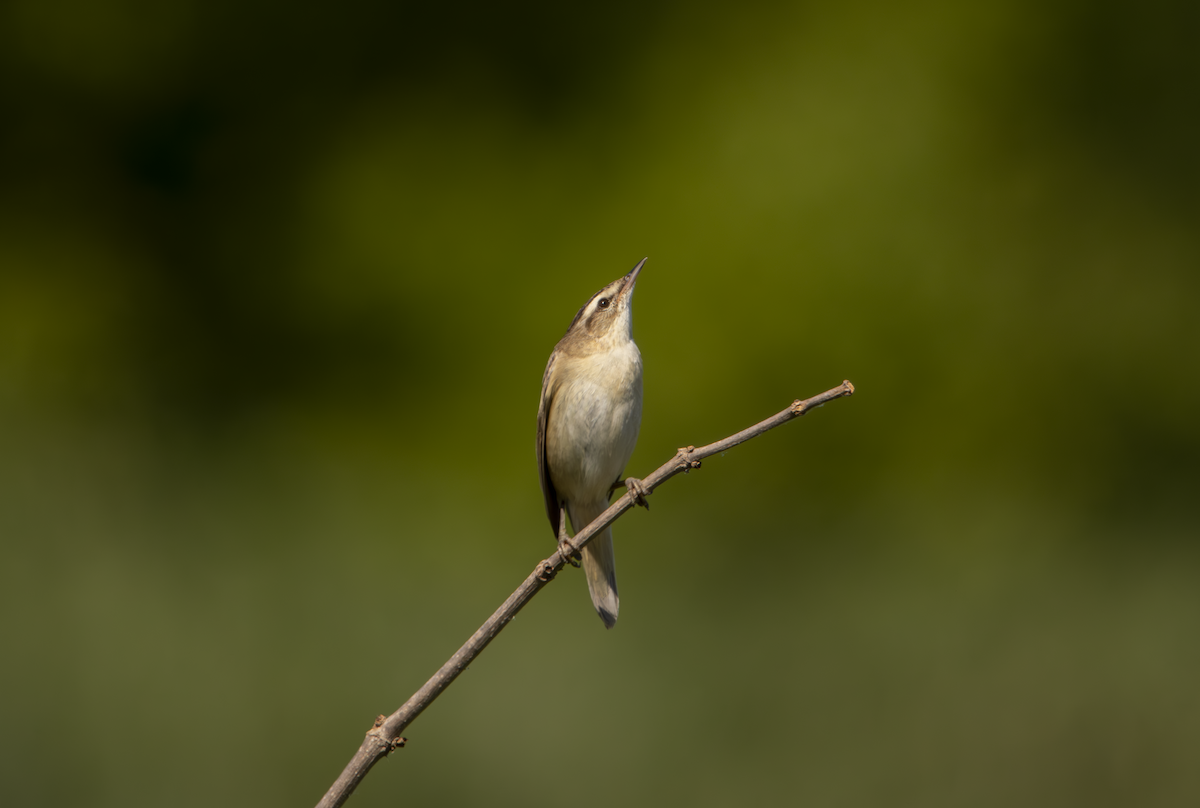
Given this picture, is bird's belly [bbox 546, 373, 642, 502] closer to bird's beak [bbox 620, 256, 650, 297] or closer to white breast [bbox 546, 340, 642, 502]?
white breast [bbox 546, 340, 642, 502]

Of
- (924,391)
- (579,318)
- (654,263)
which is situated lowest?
(924,391)

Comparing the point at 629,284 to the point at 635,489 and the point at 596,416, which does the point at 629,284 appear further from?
the point at 635,489

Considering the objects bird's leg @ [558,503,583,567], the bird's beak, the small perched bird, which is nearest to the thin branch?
bird's leg @ [558,503,583,567]

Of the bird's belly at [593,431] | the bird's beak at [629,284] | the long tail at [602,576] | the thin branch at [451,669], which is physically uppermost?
the bird's beak at [629,284]

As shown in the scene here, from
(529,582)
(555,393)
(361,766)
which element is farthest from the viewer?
(555,393)

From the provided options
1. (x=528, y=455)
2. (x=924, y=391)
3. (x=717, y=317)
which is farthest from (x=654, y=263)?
(x=924, y=391)

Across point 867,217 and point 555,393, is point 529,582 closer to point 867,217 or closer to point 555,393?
point 555,393

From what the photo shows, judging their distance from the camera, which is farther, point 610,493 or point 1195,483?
point 1195,483

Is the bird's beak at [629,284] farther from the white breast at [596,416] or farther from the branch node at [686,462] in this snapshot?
the branch node at [686,462]

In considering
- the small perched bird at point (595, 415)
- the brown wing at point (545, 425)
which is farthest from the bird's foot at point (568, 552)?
the brown wing at point (545, 425)
